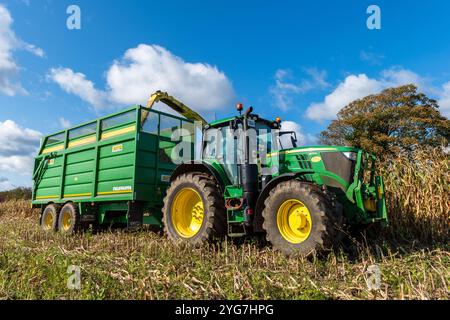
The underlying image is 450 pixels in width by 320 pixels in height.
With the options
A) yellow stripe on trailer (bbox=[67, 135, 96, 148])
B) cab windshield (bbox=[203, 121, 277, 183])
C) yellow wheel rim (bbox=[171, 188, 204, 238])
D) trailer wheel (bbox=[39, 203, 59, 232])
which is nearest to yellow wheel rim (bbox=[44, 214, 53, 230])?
trailer wheel (bbox=[39, 203, 59, 232])

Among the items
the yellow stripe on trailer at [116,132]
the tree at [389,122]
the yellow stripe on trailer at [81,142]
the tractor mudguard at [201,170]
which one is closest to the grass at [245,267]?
the tractor mudguard at [201,170]

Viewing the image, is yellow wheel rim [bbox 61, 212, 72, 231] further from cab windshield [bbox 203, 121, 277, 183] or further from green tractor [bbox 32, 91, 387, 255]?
cab windshield [bbox 203, 121, 277, 183]

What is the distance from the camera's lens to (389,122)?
2394 cm

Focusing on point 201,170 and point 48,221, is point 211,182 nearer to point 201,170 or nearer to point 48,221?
point 201,170

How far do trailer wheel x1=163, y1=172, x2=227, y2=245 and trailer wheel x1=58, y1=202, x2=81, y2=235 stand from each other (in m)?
3.03

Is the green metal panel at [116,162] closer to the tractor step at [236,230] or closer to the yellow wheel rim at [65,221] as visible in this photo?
the yellow wheel rim at [65,221]

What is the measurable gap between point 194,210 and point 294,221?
2193mm

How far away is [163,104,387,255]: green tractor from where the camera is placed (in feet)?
15.8

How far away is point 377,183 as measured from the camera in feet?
18.3

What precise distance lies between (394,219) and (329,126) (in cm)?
2100

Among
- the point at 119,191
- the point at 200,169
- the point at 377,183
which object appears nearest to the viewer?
the point at 377,183

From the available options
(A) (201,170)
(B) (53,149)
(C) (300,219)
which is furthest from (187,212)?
(B) (53,149)
